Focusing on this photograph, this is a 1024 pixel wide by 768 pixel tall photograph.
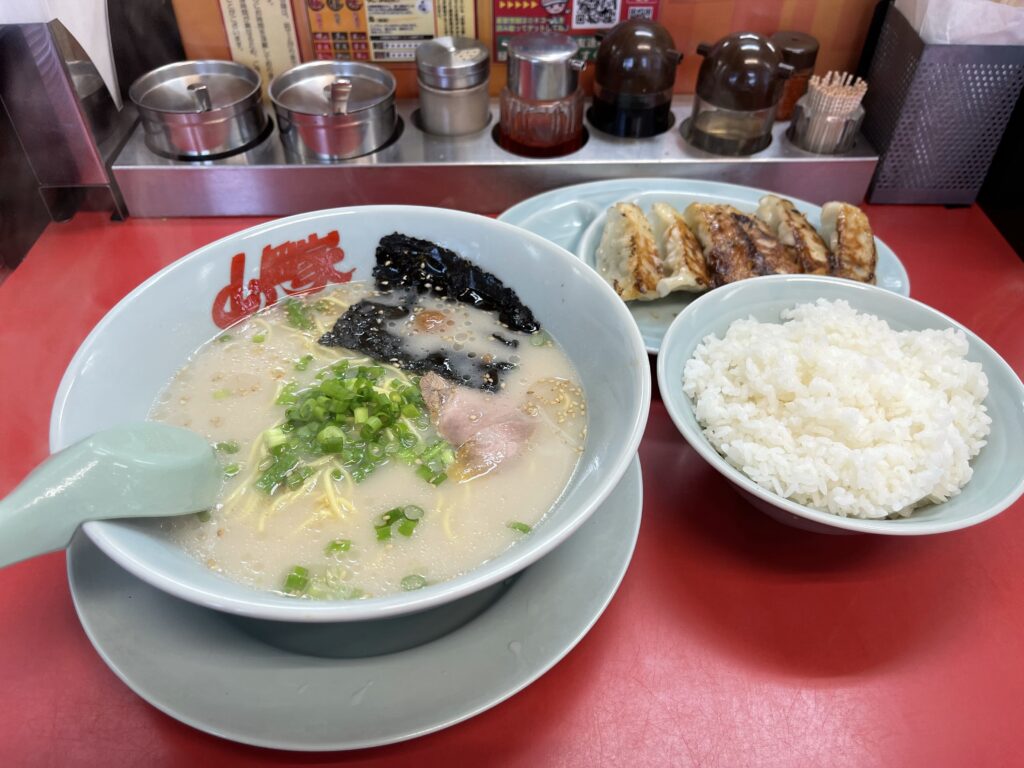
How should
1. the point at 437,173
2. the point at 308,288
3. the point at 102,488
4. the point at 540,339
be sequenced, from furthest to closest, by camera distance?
the point at 437,173, the point at 308,288, the point at 540,339, the point at 102,488

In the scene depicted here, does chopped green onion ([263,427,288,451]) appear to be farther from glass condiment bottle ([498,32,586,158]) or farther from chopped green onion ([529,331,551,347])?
glass condiment bottle ([498,32,586,158])

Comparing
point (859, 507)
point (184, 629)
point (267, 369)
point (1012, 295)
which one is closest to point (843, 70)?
point (1012, 295)

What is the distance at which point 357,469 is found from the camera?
1.28 m

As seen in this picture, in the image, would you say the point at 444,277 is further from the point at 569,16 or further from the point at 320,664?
the point at 569,16

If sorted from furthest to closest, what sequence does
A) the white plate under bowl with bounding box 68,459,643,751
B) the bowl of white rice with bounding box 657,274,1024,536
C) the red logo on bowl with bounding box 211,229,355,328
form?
the red logo on bowl with bounding box 211,229,355,328
the bowl of white rice with bounding box 657,274,1024,536
the white plate under bowl with bounding box 68,459,643,751

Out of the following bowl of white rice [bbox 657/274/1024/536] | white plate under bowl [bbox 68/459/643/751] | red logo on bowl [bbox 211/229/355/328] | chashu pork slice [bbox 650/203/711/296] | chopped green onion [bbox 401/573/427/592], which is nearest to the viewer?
white plate under bowl [bbox 68/459/643/751]

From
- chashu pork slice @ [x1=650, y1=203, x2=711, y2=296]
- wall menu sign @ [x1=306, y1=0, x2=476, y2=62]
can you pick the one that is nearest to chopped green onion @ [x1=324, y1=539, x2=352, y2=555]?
chashu pork slice @ [x1=650, y1=203, x2=711, y2=296]

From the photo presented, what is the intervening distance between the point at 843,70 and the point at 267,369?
7.35 ft

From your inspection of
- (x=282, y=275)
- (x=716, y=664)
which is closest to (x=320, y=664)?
(x=716, y=664)

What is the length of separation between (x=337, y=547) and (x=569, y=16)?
75.5 inches

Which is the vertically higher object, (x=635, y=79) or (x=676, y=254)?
(x=635, y=79)

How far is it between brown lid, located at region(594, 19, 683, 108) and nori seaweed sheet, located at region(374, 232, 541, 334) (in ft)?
3.32

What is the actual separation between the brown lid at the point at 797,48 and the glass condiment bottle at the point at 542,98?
0.68 m

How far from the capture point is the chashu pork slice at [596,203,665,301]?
1.77 meters
